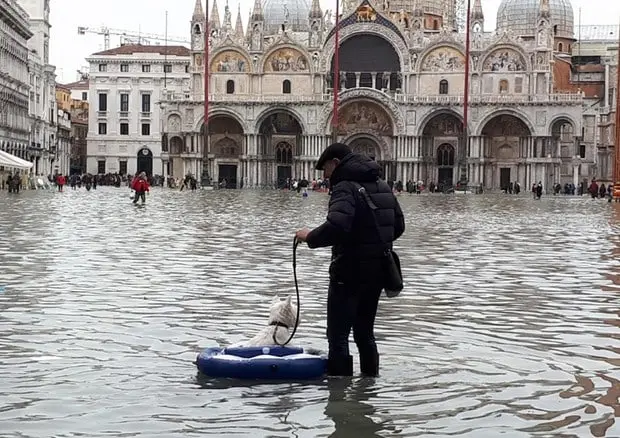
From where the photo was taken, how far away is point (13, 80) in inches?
3297

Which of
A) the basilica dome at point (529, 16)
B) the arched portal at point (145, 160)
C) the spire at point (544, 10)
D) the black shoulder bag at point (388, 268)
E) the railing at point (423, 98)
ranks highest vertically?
the basilica dome at point (529, 16)

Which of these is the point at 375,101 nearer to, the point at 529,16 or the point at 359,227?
the point at 529,16

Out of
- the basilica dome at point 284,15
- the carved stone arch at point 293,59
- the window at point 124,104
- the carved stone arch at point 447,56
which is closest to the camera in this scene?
the carved stone arch at point 447,56

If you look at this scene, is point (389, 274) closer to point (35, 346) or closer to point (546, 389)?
point (546, 389)

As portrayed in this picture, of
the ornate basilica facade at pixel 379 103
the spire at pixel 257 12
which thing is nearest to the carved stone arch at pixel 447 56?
the ornate basilica facade at pixel 379 103

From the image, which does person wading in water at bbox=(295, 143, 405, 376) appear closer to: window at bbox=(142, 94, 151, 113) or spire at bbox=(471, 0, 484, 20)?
spire at bbox=(471, 0, 484, 20)

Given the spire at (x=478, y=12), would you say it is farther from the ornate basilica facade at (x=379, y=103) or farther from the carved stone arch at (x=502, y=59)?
the carved stone arch at (x=502, y=59)

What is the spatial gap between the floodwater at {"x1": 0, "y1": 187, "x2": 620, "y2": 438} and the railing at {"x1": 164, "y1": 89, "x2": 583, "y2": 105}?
2636 inches

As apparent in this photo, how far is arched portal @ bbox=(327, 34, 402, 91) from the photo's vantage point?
3521 inches

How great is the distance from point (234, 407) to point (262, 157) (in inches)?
3283

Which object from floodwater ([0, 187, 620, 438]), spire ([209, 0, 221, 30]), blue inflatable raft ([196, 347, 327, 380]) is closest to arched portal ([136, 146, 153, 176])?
spire ([209, 0, 221, 30])

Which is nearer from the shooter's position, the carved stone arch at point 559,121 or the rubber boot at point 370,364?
the rubber boot at point 370,364

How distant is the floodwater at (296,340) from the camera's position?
7.04m

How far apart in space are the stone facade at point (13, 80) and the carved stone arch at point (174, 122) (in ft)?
34.8
